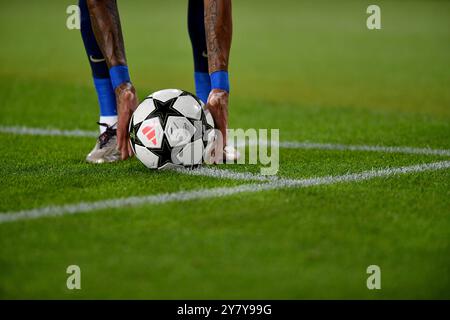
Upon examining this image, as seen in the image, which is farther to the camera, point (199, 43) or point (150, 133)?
point (199, 43)

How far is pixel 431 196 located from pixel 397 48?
8121 millimetres

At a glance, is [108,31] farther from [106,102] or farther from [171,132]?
[171,132]

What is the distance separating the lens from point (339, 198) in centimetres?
356

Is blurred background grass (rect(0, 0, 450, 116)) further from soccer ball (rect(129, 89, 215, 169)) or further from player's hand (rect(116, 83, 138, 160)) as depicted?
soccer ball (rect(129, 89, 215, 169))

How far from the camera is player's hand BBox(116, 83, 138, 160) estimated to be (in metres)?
4.43

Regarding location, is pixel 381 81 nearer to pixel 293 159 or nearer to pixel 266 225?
pixel 293 159

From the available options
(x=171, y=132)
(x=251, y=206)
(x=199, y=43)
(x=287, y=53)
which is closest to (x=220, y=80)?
(x=171, y=132)

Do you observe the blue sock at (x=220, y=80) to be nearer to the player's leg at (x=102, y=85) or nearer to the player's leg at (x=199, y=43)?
the player's leg at (x=199, y=43)

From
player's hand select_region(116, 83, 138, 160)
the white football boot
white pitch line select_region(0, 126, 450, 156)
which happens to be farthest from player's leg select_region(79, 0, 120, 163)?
white pitch line select_region(0, 126, 450, 156)

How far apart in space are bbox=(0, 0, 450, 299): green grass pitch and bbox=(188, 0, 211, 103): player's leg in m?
0.71

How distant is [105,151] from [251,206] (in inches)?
57.5

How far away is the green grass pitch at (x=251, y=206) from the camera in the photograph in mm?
2588

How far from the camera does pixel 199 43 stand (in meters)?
5.00
